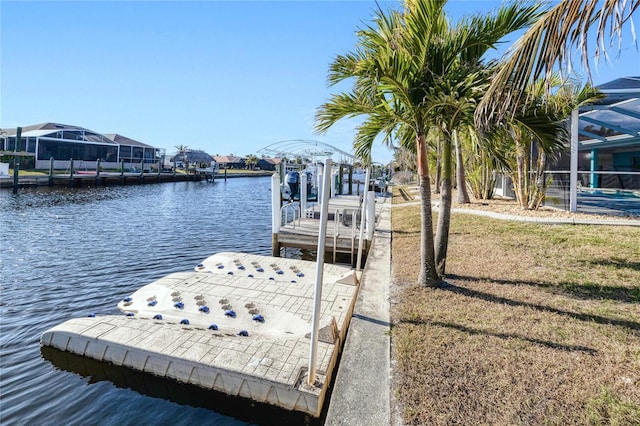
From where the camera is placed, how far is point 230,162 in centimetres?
11212

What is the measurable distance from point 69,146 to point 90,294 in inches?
2100

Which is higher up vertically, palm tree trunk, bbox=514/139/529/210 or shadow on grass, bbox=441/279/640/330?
palm tree trunk, bbox=514/139/529/210

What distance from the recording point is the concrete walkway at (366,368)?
9.64 ft

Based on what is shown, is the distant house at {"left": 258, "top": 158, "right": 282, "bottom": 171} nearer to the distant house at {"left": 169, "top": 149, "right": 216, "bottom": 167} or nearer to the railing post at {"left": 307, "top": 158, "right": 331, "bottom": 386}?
the distant house at {"left": 169, "top": 149, "right": 216, "bottom": 167}

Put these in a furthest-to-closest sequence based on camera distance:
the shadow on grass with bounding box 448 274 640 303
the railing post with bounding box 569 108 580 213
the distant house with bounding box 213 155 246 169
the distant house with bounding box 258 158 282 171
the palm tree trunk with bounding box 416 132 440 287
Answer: the distant house with bounding box 258 158 282 171
the distant house with bounding box 213 155 246 169
the railing post with bounding box 569 108 580 213
the palm tree trunk with bounding box 416 132 440 287
the shadow on grass with bounding box 448 274 640 303

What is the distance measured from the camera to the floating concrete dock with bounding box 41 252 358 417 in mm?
3719

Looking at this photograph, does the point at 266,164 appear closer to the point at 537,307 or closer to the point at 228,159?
the point at 228,159

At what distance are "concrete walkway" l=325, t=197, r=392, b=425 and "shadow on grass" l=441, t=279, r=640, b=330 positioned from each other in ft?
3.55

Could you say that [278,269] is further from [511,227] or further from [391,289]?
[511,227]

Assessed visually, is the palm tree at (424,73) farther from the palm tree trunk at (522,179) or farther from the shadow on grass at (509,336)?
the palm tree trunk at (522,179)

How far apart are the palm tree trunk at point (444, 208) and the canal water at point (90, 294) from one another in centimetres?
343

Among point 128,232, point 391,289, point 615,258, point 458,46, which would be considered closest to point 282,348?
point 391,289

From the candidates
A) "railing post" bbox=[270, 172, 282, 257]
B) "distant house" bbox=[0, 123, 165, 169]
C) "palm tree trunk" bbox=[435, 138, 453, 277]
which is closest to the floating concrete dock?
"palm tree trunk" bbox=[435, 138, 453, 277]

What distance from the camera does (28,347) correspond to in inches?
217
